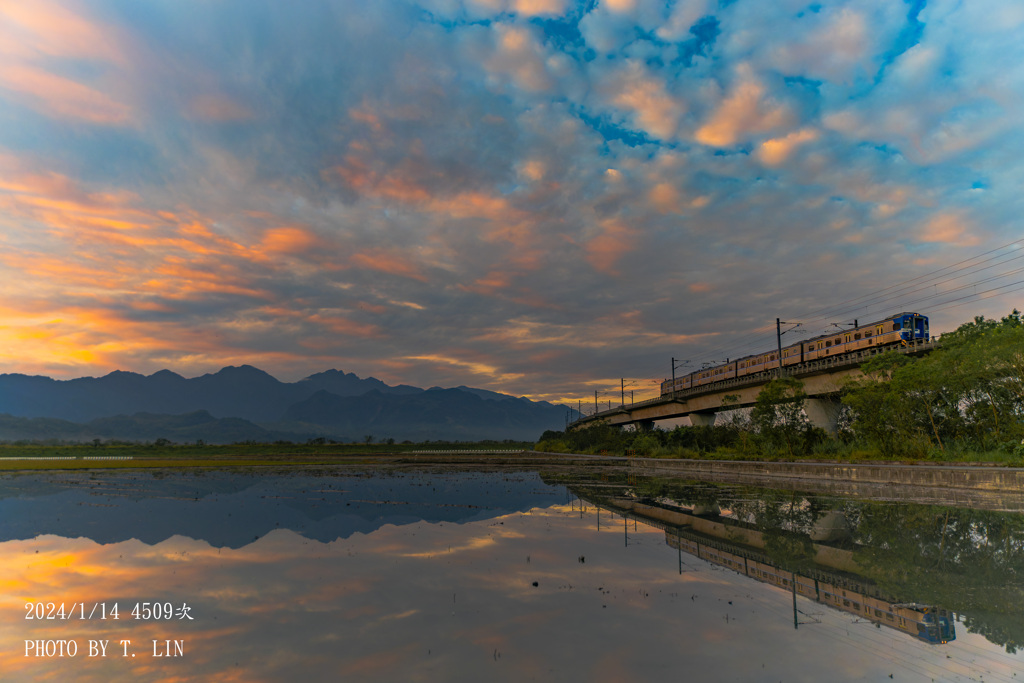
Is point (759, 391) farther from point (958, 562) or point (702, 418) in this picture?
point (958, 562)

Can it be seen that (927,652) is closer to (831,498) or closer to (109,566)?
(109,566)

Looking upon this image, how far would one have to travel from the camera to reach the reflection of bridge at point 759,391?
61625mm

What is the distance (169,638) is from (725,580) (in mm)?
11625

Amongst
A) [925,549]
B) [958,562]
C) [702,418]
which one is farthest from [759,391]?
[958,562]

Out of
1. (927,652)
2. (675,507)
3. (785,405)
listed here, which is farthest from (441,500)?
(785,405)

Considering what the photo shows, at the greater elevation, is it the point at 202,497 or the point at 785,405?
the point at 785,405

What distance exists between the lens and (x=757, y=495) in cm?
3241

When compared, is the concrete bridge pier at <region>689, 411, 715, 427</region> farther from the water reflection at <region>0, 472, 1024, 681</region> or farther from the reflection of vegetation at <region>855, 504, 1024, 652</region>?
the water reflection at <region>0, 472, 1024, 681</region>

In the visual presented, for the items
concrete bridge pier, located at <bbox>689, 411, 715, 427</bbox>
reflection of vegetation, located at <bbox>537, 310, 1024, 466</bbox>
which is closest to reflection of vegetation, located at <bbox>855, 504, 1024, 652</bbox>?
reflection of vegetation, located at <bbox>537, 310, 1024, 466</bbox>

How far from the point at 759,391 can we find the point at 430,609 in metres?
72.4

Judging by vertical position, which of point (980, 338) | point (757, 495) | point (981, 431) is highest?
point (980, 338)

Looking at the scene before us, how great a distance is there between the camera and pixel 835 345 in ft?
227

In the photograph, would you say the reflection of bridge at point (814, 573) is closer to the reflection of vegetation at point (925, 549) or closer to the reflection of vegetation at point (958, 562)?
the reflection of vegetation at point (925, 549)

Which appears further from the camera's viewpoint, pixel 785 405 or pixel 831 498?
pixel 785 405
